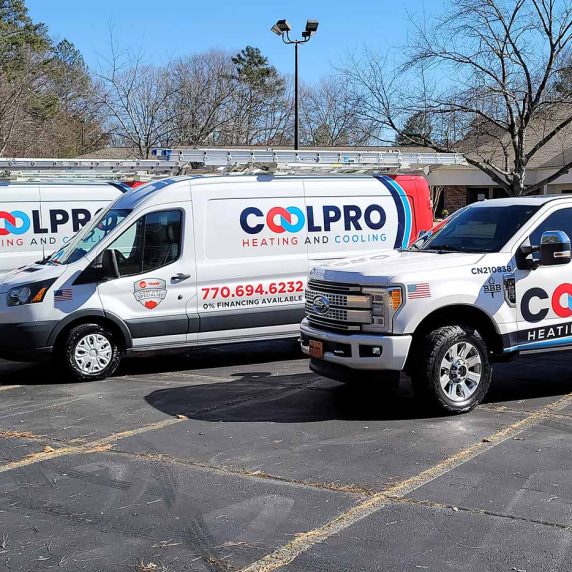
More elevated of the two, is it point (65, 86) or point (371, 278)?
point (65, 86)

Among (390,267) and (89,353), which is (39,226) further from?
(390,267)

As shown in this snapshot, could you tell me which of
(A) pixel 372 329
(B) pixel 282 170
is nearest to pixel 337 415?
(A) pixel 372 329

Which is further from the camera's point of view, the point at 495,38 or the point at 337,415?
the point at 495,38

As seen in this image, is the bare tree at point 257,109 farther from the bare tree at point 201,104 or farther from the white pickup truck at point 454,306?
the white pickup truck at point 454,306

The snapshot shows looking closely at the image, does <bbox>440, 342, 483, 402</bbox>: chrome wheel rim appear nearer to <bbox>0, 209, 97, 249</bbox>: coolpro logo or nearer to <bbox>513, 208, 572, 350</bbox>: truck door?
<bbox>513, 208, 572, 350</bbox>: truck door

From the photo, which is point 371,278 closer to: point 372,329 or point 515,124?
point 372,329

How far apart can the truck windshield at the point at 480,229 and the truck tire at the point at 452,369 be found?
3.24ft

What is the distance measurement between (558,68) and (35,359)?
1482 cm

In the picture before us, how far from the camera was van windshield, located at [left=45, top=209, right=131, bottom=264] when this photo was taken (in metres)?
9.70

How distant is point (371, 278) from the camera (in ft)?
24.0

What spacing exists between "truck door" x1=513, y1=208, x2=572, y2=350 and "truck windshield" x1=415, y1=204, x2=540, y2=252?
0.78 feet

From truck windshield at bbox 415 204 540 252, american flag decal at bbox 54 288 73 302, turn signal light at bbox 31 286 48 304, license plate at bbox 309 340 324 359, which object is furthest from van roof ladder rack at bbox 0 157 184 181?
license plate at bbox 309 340 324 359

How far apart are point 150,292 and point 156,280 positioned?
0.16m

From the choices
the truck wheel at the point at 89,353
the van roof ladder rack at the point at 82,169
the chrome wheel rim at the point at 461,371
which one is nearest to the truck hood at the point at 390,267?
the chrome wheel rim at the point at 461,371
